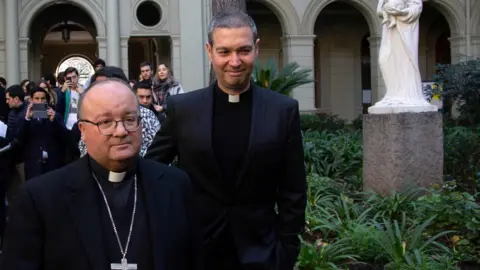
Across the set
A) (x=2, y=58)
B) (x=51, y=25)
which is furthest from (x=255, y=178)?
(x=51, y=25)

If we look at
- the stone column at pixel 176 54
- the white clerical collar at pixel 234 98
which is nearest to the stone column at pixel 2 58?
the stone column at pixel 176 54

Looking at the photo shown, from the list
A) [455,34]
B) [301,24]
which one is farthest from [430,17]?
[301,24]

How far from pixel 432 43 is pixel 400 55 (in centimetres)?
1789

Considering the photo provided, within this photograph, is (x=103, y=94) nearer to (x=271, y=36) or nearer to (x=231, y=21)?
(x=231, y=21)

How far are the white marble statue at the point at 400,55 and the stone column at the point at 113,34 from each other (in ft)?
41.0

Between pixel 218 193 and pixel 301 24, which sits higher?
pixel 301 24

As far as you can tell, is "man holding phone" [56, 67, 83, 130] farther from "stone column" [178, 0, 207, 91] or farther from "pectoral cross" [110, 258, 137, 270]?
"stone column" [178, 0, 207, 91]

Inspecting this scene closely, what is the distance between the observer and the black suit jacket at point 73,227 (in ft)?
7.14

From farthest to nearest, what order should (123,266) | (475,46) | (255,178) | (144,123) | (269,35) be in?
(269,35)
(475,46)
(144,123)
(255,178)
(123,266)

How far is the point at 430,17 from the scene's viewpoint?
24781 mm

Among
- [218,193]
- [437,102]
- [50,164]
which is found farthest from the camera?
[437,102]

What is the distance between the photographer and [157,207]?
2.28 metres

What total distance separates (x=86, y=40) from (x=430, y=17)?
47.4 ft

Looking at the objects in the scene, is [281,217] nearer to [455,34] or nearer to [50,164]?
[50,164]
